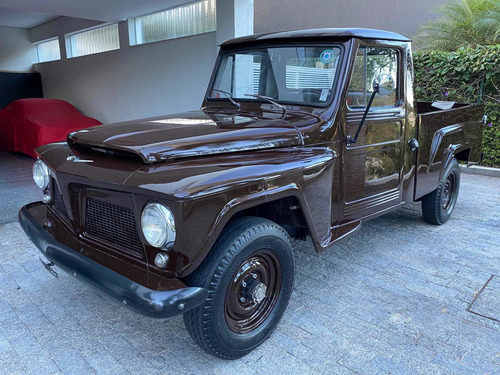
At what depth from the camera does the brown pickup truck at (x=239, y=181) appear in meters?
1.89

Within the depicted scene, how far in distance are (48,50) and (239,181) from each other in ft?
38.6

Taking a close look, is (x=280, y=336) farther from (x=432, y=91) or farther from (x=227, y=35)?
(x=432, y=91)

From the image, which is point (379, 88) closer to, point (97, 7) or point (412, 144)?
point (412, 144)

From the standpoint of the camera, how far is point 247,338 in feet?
7.33

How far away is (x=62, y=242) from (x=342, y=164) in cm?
188

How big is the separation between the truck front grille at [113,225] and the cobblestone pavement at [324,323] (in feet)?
1.78

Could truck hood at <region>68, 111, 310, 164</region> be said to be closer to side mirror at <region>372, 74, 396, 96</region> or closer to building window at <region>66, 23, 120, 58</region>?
side mirror at <region>372, 74, 396, 96</region>

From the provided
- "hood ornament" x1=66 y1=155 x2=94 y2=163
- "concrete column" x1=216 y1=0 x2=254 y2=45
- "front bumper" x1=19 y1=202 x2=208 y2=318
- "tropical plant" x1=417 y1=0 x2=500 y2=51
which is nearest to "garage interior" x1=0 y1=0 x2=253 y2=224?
"concrete column" x1=216 y1=0 x2=254 y2=45

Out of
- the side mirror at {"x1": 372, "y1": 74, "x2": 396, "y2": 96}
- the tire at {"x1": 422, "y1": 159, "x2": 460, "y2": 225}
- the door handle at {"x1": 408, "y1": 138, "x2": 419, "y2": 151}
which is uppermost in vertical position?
the side mirror at {"x1": 372, "y1": 74, "x2": 396, "y2": 96}

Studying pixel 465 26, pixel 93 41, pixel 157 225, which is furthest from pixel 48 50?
pixel 157 225

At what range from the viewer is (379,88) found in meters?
2.74

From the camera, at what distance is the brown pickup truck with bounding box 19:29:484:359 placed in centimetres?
189

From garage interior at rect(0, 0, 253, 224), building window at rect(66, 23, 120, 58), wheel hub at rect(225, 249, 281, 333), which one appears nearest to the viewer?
wheel hub at rect(225, 249, 281, 333)

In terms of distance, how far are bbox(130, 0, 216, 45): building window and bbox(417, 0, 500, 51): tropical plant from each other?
4603 millimetres
